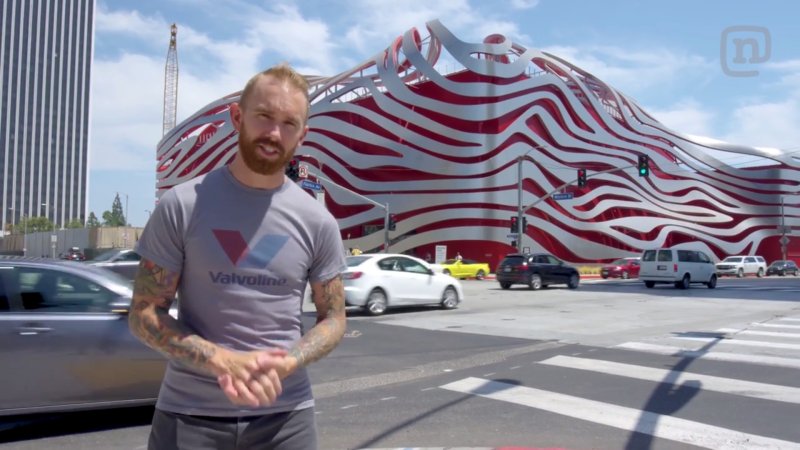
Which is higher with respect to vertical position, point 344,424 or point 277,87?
point 277,87

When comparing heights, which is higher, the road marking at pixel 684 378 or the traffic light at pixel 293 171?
the traffic light at pixel 293 171

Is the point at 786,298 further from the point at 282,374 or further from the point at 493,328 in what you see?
the point at 282,374

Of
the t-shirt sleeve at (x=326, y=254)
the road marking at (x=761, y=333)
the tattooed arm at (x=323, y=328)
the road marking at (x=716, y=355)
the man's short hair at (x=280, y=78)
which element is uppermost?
the man's short hair at (x=280, y=78)

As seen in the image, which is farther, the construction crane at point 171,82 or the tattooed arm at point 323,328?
the construction crane at point 171,82

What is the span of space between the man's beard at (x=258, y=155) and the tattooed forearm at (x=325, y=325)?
480 millimetres

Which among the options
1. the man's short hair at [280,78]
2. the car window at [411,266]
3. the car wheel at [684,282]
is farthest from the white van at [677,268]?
the man's short hair at [280,78]

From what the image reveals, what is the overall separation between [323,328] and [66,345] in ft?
13.5

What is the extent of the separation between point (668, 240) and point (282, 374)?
5957cm

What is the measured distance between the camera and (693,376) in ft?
26.7

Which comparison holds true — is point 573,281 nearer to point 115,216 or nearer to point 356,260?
point 356,260

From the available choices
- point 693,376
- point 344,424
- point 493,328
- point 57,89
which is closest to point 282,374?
point 344,424

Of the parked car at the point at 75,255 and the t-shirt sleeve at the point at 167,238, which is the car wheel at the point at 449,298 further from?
the parked car at the point at 75,255

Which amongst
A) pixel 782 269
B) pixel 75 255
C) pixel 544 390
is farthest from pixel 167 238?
pixel 782 269

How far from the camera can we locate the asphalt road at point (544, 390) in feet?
18.3
